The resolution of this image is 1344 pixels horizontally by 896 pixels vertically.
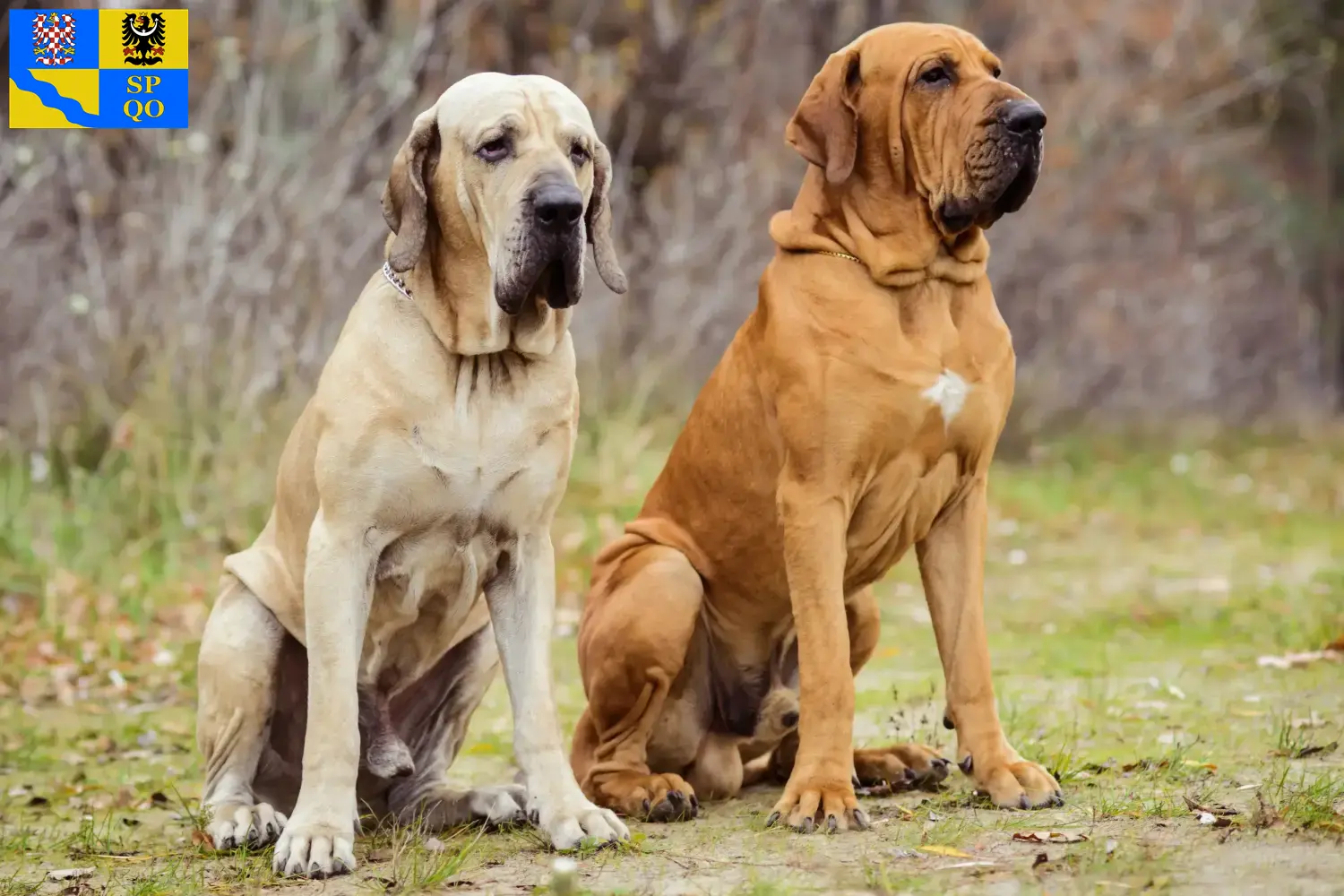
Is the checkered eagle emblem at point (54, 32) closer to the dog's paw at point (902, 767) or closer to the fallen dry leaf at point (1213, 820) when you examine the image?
the dog's paw at point (902, 767)

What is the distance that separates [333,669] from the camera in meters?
3.56

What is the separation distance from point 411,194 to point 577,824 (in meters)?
1.50

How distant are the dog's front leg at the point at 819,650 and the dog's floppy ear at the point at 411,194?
1.08 metres

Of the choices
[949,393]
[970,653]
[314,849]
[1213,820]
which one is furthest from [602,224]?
[1213,820]

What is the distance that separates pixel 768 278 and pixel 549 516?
86 centimetres

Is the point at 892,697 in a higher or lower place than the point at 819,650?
lower

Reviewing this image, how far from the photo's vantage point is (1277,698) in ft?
17.7

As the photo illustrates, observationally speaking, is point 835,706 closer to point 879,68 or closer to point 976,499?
point 976,499

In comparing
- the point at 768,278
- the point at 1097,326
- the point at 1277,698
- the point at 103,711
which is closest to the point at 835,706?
the point at 768,278

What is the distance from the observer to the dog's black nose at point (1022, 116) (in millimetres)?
3777

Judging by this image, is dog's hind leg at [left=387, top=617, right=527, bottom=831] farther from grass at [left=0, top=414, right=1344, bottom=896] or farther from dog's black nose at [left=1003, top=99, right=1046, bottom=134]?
dog's black nose at [left=1003, top=99, right=1046, bottom=134]

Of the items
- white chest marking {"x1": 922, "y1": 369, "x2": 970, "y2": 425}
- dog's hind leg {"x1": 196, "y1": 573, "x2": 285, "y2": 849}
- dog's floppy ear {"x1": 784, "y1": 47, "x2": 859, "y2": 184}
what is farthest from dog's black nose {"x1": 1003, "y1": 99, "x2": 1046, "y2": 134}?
dog's hind leg {"x1": 196, "y1": 573, "x2": 285, "y2": 849}

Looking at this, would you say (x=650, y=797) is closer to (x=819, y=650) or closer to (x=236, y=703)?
(x=819, y=650)

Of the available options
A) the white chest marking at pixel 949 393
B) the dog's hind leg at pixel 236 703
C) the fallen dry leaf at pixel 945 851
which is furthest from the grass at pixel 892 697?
the white chest marking at pixel 949 393
